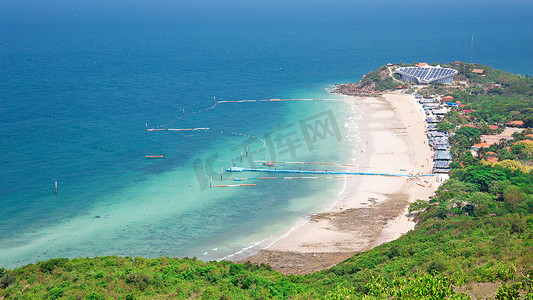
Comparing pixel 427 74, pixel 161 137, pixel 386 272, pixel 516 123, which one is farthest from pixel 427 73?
pixel 386 272

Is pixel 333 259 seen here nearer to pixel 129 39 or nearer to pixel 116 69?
pixel 116 69

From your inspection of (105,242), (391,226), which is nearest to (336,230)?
(391,226)

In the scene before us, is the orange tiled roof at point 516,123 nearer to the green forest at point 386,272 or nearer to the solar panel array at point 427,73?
the solar panel array at point 427,73

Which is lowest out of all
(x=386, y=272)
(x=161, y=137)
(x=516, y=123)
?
(x=386, y=272)

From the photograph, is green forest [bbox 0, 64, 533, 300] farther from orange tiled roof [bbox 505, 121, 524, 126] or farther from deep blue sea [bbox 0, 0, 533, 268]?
orange tiled roof [bbox 505, 121, 524, 126]

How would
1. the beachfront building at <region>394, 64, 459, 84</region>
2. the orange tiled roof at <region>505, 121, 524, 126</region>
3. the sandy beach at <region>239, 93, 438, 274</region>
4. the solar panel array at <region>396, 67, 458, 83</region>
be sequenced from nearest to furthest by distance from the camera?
the sandy beach at <region>239, 93, 438, 274</region>, the orange tiled roof at <region>505, 121, 524, 126</region>, the beachfront building at <region>394, 64, 459, 84</region>, the solar panel array at <region>396, 67, 458, 83</region>

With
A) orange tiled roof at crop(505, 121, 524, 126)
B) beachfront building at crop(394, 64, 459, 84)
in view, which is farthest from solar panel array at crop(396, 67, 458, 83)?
orange tiled roof at crop(505, 121, 524, 126)

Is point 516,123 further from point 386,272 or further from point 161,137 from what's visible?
point 386,272
